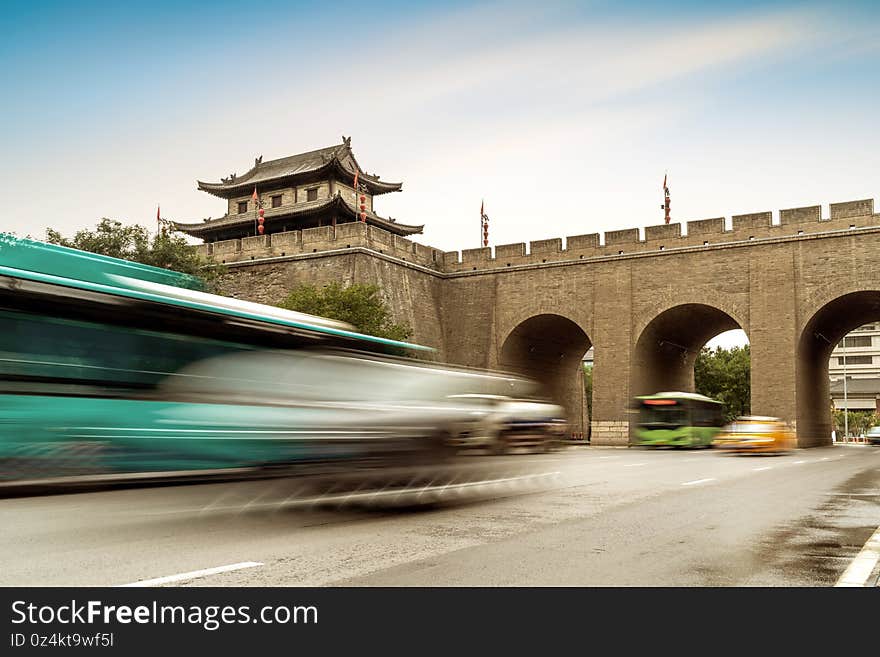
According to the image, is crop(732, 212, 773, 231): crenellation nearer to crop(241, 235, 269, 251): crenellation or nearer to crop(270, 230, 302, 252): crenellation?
crop(270, 230, 302, 252): crenellation

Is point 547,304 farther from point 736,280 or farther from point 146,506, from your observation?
point 146,506

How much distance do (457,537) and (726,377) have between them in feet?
170

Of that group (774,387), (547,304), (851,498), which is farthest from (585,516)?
(547,304)

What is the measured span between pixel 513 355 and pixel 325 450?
2985cm

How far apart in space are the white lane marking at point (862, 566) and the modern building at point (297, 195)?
33.5 m

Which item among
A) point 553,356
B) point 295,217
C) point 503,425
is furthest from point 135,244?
point 503,425

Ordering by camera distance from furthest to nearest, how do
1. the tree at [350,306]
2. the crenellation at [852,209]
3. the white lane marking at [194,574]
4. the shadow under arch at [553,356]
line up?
the shadow under arch at [553,356] → the crenellation at [852,209] → the tree at [350,306] → the white lane marking at [194,574]

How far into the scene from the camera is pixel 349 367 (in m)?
7.98

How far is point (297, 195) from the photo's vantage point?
4178 cm

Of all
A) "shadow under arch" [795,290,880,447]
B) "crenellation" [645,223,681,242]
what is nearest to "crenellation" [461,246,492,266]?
"crenellation" [645,223,681,242]

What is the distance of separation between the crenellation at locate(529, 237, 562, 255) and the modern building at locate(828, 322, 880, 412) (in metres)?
55.1

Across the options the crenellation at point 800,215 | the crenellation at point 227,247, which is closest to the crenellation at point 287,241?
the crenellation at point 227,247

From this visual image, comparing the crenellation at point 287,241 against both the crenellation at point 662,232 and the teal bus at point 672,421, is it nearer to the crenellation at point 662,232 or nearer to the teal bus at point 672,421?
the crenellation at point 662,232

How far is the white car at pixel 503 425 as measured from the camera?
788cm
